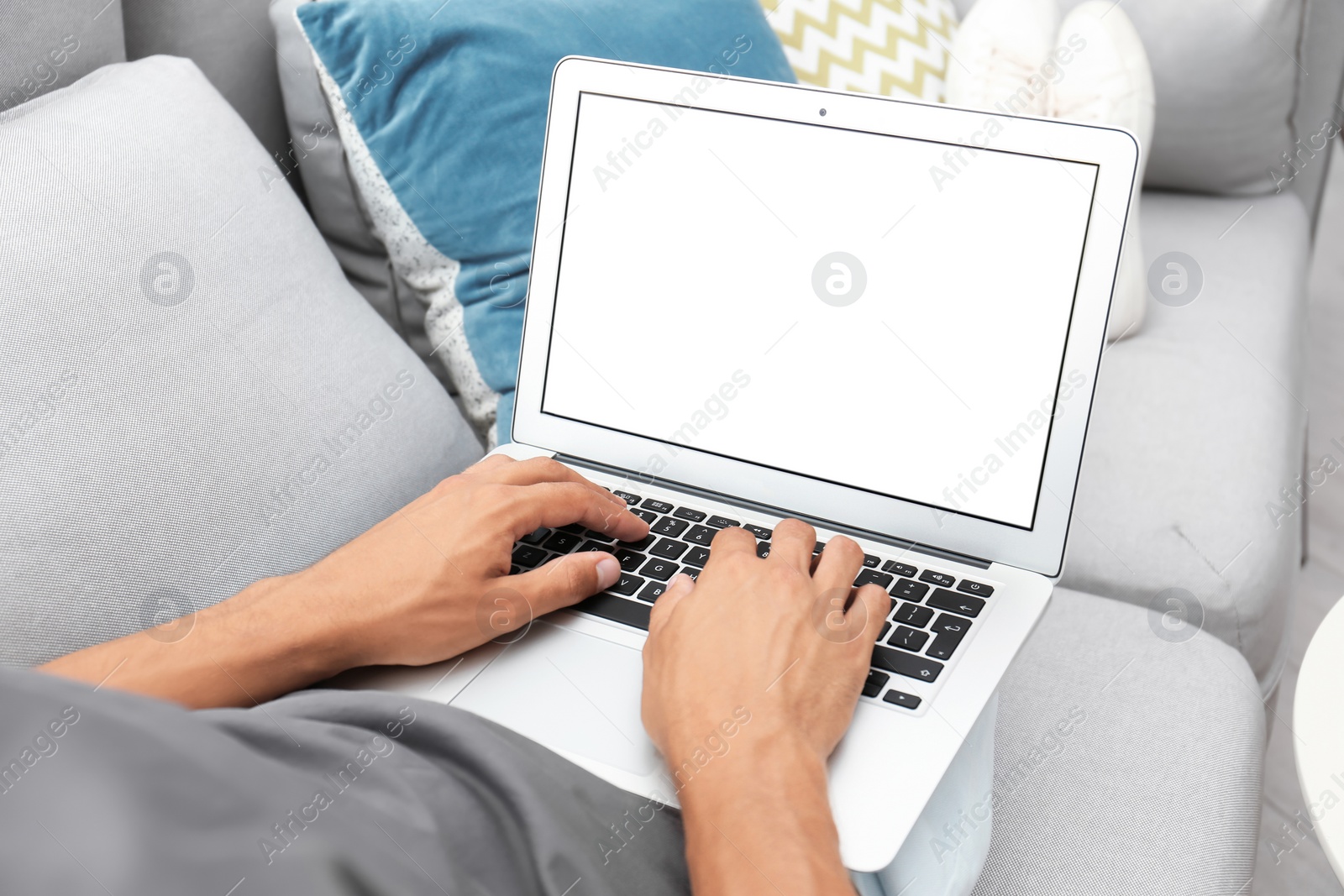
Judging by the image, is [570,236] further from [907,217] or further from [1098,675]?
[1098,675]

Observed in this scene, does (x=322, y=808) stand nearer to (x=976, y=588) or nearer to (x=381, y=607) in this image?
(x=381, y=607)

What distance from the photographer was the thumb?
2.12 feet

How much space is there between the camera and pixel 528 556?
73 centimetres

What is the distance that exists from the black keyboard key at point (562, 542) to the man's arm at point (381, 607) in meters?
0.05

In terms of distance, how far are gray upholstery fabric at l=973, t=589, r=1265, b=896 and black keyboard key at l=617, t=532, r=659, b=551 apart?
299mm

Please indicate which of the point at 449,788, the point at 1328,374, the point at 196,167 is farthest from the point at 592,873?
the point at 1328,374

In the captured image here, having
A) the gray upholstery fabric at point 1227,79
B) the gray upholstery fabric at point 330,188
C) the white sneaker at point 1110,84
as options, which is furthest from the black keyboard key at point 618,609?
the gray upholstery fabric at point 1227,79

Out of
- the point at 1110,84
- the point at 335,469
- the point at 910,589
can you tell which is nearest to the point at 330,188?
the point at 335,469

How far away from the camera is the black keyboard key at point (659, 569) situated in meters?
0.71

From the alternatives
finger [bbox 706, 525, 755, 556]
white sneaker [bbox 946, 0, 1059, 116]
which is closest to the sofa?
finger [bbox 706, 525, 755, 556]

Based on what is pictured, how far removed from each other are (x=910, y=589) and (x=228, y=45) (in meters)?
0.88

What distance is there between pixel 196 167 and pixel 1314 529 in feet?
5.70

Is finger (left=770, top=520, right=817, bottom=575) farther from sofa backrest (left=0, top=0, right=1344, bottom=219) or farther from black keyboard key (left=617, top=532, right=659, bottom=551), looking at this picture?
sofa backrest (left=0, top=0, right=1344, bottom=219)

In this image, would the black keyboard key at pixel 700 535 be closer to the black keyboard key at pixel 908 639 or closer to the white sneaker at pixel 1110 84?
the black keyboard key at pixel 908 639
